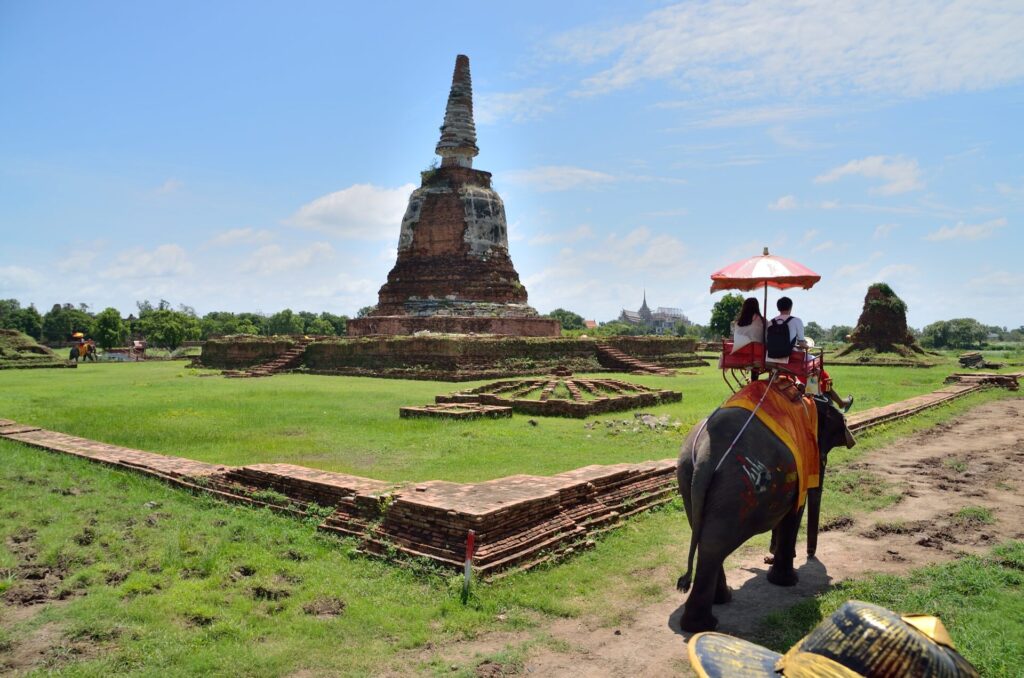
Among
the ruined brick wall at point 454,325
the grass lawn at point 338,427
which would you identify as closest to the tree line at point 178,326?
the ruined brick wall at point 454,325

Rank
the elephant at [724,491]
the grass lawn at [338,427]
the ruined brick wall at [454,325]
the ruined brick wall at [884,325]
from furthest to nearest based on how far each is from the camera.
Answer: the ruined brick wall at [884,325], the ruined brick wall at [454,325], the grass lawn at [338,427], the elephant at [724,491]

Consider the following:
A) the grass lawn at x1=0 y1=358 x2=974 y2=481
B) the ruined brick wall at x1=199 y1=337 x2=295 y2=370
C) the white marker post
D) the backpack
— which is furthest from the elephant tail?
the ruined brick wall at x1=199 y1=337 x2=295 y2=370

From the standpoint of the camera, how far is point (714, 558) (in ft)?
17.0

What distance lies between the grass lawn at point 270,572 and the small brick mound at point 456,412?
2059 millimetres

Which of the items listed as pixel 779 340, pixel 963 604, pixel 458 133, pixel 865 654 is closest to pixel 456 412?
pixel 779 340

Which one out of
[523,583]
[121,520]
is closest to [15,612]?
[121,520]

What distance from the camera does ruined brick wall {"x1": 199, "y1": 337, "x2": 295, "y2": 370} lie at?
29.5 metres

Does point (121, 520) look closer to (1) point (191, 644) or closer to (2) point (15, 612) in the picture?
(2) point (15, 612)

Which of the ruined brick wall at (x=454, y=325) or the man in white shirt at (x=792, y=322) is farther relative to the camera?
the ruined brick wall at (x=454, y=325)

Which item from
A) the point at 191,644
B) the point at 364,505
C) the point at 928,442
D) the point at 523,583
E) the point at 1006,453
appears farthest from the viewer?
the point at 928,442

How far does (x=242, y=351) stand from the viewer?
30141mm

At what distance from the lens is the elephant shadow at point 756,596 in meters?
5.44

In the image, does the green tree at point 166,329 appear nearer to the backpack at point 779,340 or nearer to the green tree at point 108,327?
the green tree at point 108,327

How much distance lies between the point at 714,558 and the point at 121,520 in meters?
5.98
